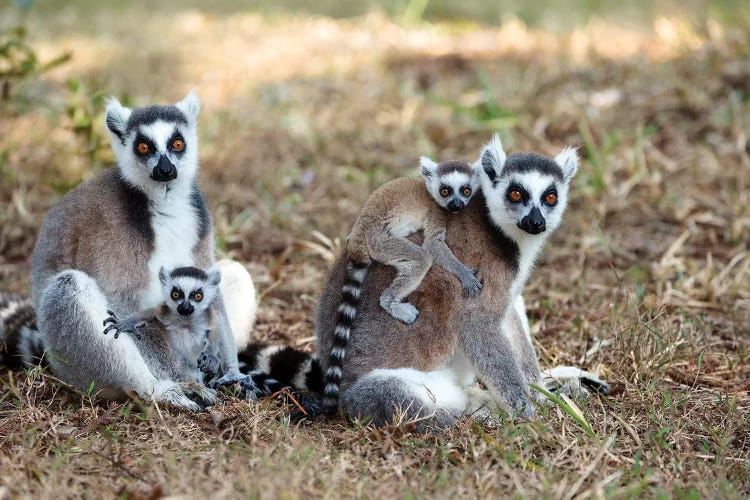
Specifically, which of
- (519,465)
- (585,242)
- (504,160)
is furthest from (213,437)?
(585,242)

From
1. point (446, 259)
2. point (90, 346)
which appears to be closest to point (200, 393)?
point (90, 346)

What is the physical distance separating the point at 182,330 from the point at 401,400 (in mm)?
1139

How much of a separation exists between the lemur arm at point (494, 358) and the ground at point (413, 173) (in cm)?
19

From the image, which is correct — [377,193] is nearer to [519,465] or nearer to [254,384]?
[254,384]

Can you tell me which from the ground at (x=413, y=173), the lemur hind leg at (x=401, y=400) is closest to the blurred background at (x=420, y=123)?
the ground at (x=413, y=173)

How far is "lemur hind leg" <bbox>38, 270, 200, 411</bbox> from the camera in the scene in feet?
12.5

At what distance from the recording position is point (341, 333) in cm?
383

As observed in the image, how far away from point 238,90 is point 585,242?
14.3 ft

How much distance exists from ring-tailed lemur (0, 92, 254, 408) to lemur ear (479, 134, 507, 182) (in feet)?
4.54

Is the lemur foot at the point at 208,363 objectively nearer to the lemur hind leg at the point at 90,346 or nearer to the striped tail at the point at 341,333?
the lemur hind leg at the point at 90,346

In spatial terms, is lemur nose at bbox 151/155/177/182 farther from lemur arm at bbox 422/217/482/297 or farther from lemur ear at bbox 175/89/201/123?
lemur arm at bbox 422/217/482/297

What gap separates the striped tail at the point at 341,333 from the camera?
149 inches

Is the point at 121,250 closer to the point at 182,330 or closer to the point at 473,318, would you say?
the point at 182,330

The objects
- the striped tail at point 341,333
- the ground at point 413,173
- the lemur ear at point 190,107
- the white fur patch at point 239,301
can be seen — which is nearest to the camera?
the ground at point 413,173
